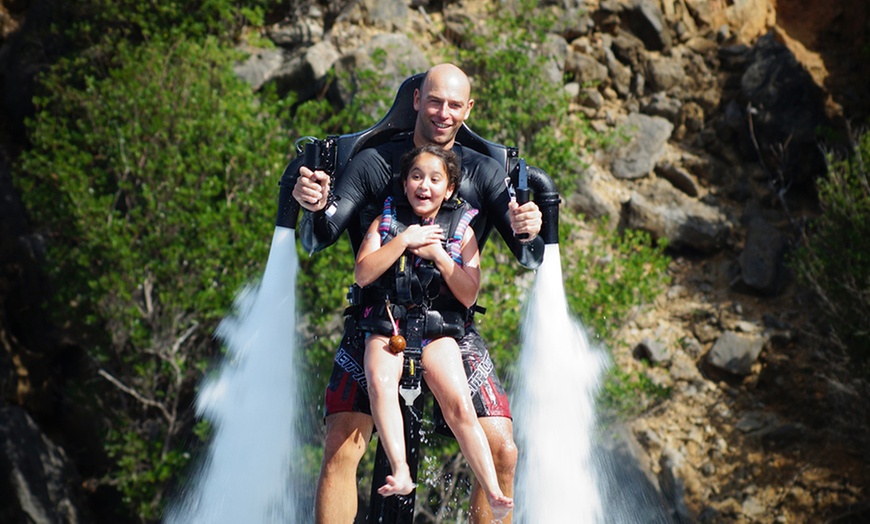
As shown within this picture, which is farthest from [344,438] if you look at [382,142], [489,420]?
[382,142]

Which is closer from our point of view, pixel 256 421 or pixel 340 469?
pixel 340 469

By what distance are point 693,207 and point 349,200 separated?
445 inches

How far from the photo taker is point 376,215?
487cm

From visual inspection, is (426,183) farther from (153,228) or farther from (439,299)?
(153,228)

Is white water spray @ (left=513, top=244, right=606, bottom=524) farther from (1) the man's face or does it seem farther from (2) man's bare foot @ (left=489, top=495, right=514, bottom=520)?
(2) man's bare foot @ (left=489, top=495, right=514, bottom=520)

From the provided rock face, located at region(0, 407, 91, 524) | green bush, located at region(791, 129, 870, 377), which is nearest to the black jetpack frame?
green bush, located at region(791, 129, 870, 377)

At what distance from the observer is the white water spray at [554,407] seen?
16.7 feet

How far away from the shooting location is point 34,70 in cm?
1630

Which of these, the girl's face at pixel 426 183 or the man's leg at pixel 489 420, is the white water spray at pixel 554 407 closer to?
the man's leg at pixel 489 420

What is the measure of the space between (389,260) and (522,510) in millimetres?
1733

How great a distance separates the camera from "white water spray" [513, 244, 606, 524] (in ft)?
16.7

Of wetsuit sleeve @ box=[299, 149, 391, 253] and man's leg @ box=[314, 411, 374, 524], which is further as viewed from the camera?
wetsuit sleeve @ box=[299, 149, 391, 253]

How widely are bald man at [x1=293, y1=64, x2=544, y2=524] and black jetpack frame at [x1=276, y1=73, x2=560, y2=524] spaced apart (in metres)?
0.09

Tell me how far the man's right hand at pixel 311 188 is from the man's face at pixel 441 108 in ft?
2.08
